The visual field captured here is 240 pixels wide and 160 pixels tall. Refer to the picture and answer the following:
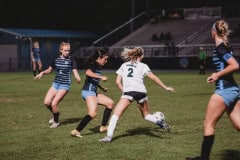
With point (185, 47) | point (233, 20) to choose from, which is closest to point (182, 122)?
point (185, 47)

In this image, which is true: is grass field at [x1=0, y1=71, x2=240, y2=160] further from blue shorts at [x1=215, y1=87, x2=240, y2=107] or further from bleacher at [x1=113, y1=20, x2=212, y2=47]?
bleacher at [x1=113, y1=20, x2=212, y2=47]

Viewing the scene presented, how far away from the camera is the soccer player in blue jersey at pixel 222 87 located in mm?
7148

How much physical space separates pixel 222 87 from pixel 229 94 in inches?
5.9

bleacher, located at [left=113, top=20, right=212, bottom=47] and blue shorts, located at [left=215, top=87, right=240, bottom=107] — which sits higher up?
bleacher, located at [left=113, top=20, right=212, bottom=47]

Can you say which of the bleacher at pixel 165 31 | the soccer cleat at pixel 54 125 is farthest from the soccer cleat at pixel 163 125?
the bleacher at pixel 165 31

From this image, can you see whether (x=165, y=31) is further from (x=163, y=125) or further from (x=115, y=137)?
(x=115, y=137)

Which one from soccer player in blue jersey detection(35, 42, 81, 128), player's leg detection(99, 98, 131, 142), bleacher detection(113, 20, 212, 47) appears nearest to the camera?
player's leg detection(99, 98, 131, 142)

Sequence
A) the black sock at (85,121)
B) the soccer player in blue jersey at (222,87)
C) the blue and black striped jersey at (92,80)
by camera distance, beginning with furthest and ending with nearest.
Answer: the blue and black striped jersey at (92,80) < the black sock at (85,121) < the soccer player in blue jersey at (222,87)

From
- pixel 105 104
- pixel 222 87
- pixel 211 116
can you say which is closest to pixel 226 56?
pixel 222 87

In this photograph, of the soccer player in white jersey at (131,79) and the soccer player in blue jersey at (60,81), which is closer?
the soccer player in white jersey at (131,79)

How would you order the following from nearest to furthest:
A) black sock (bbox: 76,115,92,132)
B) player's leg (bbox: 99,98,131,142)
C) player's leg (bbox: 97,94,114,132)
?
player's leg (bbox: 99,98,131,142) < black sock (bbox: 76,115,92,132) < player's leg (bbox: 97,94,114,132)

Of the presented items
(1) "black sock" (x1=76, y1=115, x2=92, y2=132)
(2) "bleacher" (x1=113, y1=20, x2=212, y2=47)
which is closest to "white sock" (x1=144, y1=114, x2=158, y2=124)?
(1) "black sock" (x1=76, y1=115, x2=92, y2=132)

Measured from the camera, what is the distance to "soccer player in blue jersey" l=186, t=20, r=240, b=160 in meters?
7.15

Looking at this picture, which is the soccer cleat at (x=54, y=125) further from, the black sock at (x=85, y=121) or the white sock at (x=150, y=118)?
the white sock at (x=150, y=118)
